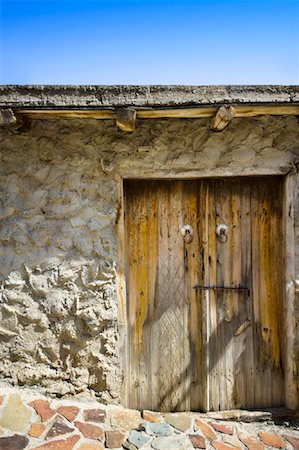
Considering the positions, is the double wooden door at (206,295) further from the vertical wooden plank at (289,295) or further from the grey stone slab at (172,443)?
the grey stone slab at (172,443)

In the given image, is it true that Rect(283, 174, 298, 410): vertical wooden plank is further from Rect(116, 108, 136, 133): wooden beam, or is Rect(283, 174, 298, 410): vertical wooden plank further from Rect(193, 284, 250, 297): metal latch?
Rect(116, 108, 136, 133): wooden beam

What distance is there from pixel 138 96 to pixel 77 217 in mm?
1034

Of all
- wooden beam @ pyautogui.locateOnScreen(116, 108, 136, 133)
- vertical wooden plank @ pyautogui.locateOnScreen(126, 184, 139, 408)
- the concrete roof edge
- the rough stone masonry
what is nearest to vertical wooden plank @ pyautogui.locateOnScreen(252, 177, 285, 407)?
the rough stone masonry

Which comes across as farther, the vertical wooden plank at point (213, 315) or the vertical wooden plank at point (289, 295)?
the vertical wooden plank at point (213, 315)

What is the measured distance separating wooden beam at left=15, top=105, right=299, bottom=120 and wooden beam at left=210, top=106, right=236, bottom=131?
4cm

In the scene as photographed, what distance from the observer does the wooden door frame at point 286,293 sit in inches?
98.5

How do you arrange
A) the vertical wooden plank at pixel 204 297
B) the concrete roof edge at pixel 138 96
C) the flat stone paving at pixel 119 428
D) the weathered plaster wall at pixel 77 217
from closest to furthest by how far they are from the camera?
the flat stone paving at pixel 119 428
the concrete roof edge at pixel 138 96
the weathered plaster wall at pixel 77 217
the vertical wooden plank at pixel 204 297

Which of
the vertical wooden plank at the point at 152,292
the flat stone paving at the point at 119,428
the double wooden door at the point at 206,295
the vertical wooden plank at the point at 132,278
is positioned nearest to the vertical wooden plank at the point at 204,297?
the double wooden door at the point at 206,295

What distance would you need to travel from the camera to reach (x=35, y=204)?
2520mm

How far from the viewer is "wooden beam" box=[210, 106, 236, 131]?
2.23 meters

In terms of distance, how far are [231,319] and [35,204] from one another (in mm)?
1887

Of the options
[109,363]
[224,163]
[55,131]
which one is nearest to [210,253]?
[224,163]

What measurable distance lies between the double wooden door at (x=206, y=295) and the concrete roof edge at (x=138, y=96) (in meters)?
0.69

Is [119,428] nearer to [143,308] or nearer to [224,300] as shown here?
[143,308]
